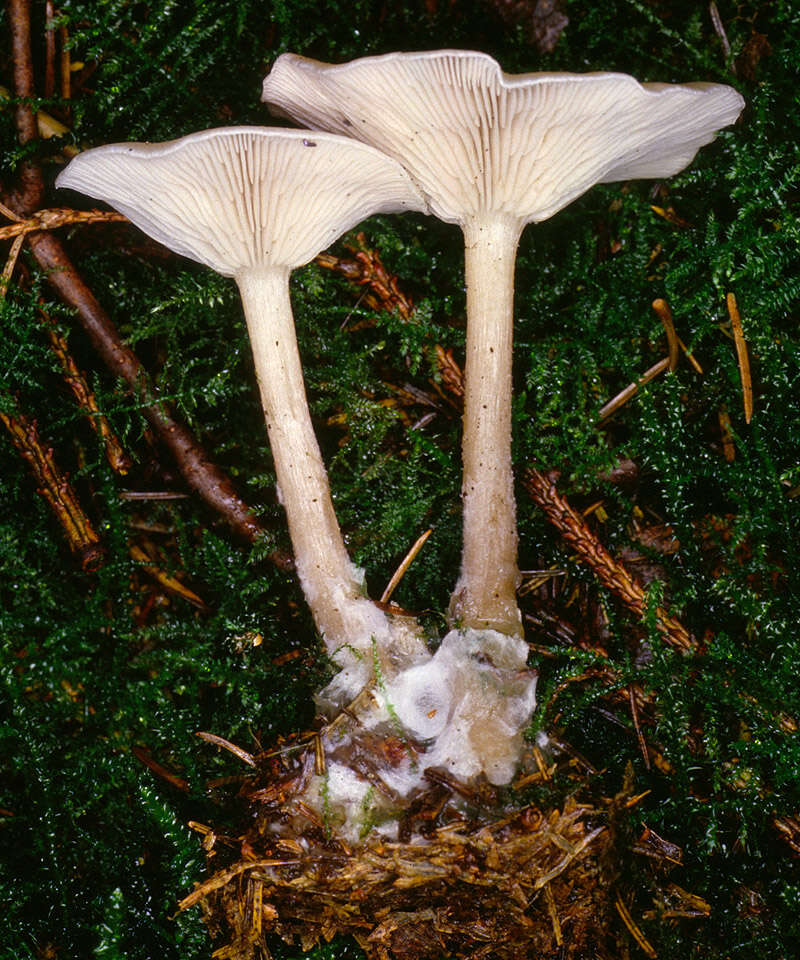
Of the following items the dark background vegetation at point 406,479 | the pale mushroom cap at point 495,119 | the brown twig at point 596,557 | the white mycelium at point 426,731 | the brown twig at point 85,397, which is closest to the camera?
the pale mushroom cap at point 495,119

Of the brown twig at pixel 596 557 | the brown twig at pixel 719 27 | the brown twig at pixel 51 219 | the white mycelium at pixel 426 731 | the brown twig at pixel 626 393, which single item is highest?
the brown twig at pixel 719 27

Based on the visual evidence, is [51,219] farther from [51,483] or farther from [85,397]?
[51,483]

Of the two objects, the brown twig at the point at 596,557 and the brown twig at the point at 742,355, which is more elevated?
the brown twig at the point at 742,355

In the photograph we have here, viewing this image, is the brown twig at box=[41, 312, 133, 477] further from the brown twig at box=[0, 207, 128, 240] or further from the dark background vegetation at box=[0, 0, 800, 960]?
the brown twig at box=[0, 207, 128, 240]

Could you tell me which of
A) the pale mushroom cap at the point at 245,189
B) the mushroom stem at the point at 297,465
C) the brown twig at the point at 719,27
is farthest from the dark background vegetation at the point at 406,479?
the pale mushroom cap at the point at 245,189

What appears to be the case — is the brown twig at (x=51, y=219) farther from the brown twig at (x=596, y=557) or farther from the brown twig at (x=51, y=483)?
the brown twig at (x=596, y=557)

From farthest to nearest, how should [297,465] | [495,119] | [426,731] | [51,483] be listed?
1. [51,483]
2. [297,465]
3. [426,731]
4. [495,119]

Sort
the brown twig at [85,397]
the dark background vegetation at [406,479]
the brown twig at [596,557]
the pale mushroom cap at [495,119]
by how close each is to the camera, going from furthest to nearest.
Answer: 1. the brown twig at [85,397]
2. the brown twig at [596,557]
3. the dark background vegetation at [406,479]
4. the pale mushroom cap at [495,119]

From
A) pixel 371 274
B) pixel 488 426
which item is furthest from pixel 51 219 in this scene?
pixel 488 426
